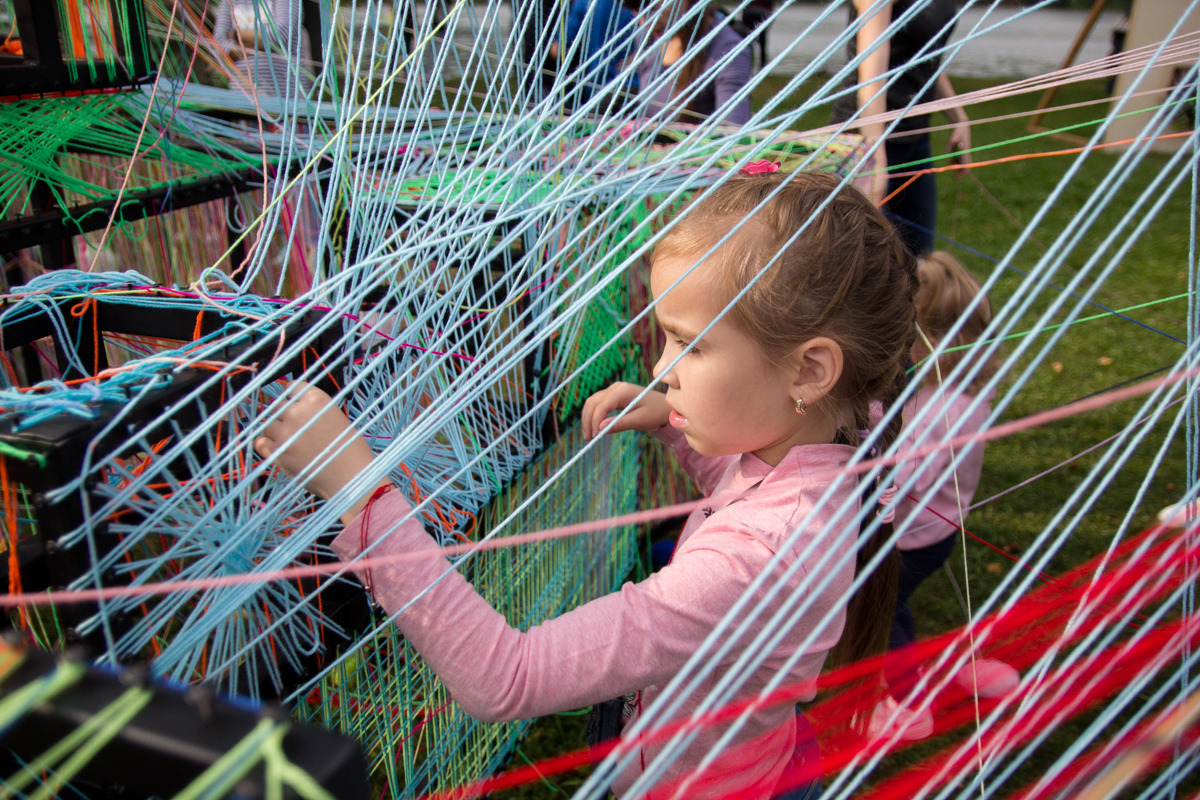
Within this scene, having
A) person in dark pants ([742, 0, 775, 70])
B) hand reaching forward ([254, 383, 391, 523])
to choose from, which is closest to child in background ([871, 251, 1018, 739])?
person in dark pants ([742, 0, 775, 70])

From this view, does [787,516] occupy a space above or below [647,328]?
above

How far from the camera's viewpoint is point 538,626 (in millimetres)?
719

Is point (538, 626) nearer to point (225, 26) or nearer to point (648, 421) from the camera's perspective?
point (648, 421)

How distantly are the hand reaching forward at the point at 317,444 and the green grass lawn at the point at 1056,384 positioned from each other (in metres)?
0.46

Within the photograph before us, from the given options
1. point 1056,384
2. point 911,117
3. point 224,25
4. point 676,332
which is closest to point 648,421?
point 676,332

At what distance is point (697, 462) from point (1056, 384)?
247 cm

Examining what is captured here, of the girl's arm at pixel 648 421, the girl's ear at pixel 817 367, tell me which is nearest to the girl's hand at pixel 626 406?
the girl's arm at pixel 648 421

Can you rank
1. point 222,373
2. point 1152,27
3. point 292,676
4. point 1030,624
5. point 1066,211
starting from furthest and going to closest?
point 1152,27 → point 1066,211 → point 1030,624 → point 292,676 → point 222,373

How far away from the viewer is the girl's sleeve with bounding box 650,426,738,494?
1.10 metres

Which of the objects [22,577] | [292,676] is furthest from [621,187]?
[22,577]

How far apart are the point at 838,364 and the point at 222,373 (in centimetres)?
53

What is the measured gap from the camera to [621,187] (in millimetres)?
1234

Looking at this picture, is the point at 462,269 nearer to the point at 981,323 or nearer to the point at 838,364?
the point at 838,364

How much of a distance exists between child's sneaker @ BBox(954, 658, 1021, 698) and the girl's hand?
0.91 metres
